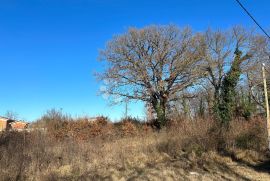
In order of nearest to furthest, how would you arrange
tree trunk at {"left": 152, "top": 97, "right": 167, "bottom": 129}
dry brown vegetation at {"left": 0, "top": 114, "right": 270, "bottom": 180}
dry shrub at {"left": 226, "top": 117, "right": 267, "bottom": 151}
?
dry brown vegetation at {"left": 0, "top": 114, "right": 270, "bottom": 180} < dry shrub at {"left": 226, "top": 117, "right": 267, "bottom": 151} < tree trunk at {"left": 152, "top": 97, "right": 167, "bottom": 129}

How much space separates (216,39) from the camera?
5075 cm

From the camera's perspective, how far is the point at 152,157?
1464 cm

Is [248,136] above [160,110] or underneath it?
underneath

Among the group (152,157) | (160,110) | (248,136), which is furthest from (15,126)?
(160,110)

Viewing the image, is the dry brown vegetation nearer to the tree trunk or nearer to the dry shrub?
the dry shrub

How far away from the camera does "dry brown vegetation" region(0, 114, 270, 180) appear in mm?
11133

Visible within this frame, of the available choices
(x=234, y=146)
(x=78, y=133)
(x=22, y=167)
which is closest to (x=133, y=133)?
(x=78, y=133)

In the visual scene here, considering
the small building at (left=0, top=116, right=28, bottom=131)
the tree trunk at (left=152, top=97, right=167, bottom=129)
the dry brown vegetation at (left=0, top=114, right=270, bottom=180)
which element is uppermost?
the tree trunk at (left=152, top=97, right=167, bottom=129)

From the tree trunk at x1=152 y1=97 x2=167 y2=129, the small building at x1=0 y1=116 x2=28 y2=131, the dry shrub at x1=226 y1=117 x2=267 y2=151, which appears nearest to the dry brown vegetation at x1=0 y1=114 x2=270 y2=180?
the dry shrub at x1=226 y1=117 x2=267 y2=151

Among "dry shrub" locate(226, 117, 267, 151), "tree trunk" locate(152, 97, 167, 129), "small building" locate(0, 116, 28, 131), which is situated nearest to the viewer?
"small building" locate(0, 116, 28, 131)

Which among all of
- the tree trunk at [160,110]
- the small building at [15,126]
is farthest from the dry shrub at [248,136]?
the tree trunk at [160,110]

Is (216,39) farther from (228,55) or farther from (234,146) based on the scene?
(234,146)

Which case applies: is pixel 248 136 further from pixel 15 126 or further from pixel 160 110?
pixel 160 110

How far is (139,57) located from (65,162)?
2577 cm
